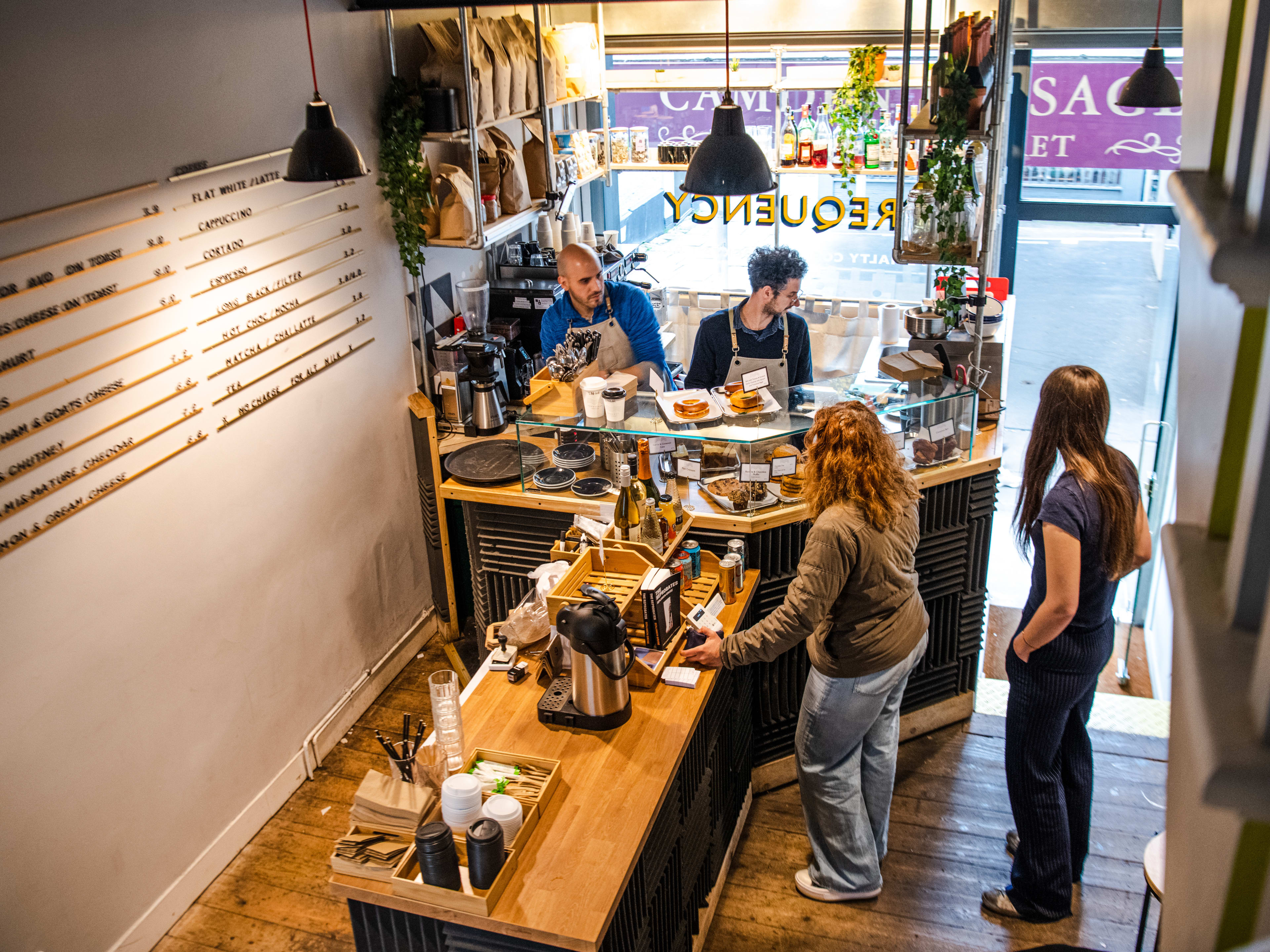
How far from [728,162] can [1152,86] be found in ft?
8.45

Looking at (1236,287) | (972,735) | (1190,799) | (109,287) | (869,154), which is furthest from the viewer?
(869,154)

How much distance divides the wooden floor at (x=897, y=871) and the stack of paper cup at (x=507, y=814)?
52.0 inches

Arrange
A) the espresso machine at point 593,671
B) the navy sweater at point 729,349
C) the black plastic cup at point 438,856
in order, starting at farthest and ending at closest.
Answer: the navy sweater at point 729,349 → the espresso machine at point 593,671 → the black plastic cup at point 438,856

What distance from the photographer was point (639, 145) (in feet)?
20.9

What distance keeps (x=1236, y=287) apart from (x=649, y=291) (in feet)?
19.4

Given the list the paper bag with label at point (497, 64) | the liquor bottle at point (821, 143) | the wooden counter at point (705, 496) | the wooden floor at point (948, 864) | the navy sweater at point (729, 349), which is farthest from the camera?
the liquor bottle at point (821, 143)

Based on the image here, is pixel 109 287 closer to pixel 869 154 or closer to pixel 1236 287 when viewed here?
pixel 1236 287

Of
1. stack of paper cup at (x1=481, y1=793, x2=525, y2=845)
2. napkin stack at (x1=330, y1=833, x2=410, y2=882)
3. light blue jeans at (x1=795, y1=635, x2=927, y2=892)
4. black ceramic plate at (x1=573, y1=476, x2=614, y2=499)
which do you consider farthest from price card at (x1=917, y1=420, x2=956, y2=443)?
napkin stack at (x1=330, y1=833, x2=410, y2=882)

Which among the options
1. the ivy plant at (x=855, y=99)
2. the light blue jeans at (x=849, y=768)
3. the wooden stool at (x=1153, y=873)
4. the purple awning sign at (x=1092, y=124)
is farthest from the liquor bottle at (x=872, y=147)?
the wooden stool at (x=1153, y=873)

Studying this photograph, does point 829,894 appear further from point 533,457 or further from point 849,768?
point 533,457

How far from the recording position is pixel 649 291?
636 centimetres

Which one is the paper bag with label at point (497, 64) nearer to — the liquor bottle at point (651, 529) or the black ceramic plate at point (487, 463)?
the black ceramic plate at point (487, 463)

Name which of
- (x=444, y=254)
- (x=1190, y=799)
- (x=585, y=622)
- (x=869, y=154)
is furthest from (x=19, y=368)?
(x=869, y=154)

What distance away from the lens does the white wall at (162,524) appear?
287 cm
